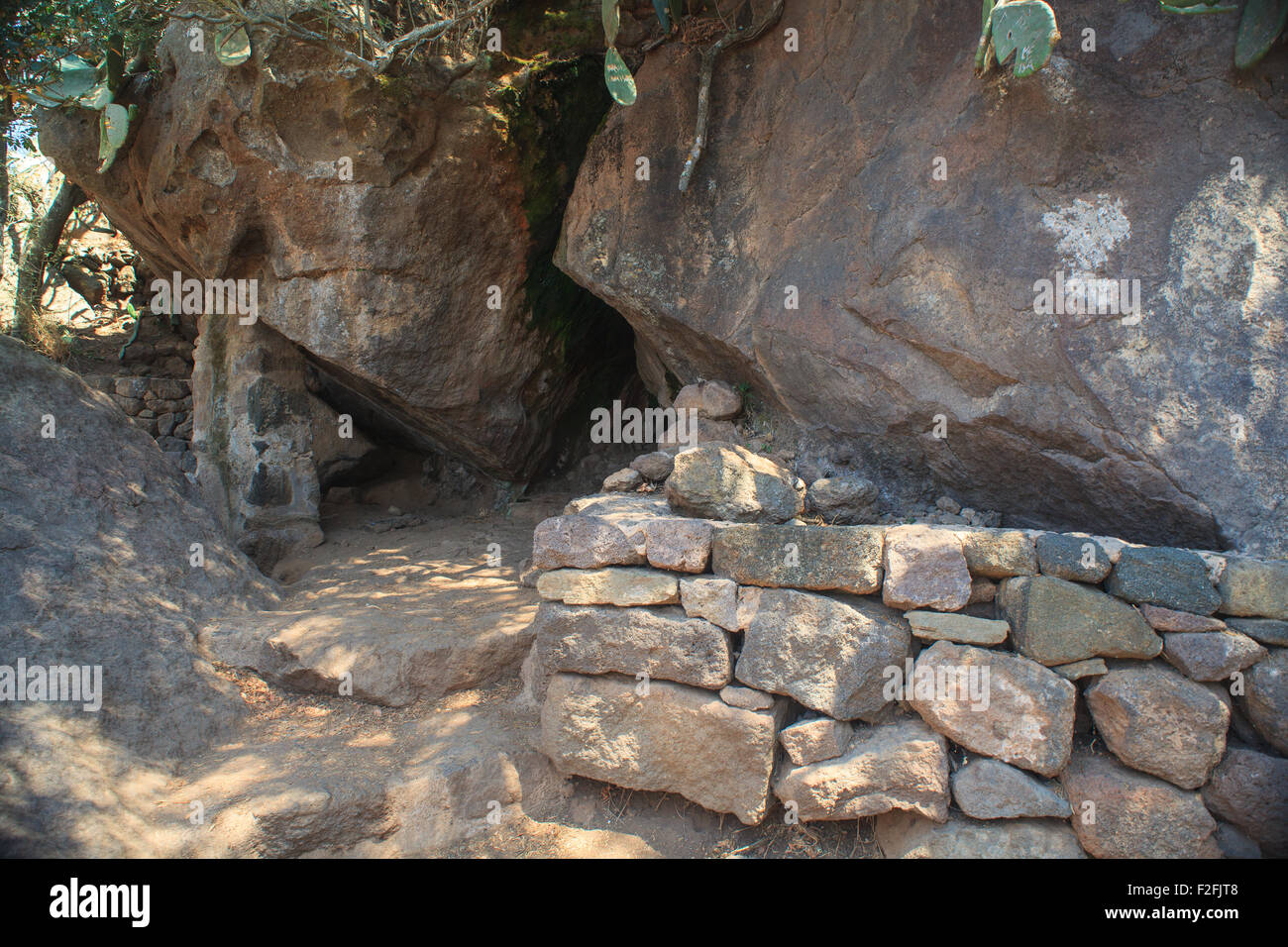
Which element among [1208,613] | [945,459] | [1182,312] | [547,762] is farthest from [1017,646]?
[547,762]

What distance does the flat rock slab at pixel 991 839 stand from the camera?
2662 mm

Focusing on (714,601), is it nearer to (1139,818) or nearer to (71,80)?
(1139,818)

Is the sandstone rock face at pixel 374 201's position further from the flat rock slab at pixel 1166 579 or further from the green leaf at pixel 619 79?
the flat rock slab at pixel 1166 579

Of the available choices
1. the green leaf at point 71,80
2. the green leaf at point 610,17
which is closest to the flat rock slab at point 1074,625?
the green leaf at point 610,17

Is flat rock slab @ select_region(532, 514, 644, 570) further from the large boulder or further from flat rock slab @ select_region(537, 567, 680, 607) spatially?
the large boulder

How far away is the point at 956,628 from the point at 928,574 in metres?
0.21

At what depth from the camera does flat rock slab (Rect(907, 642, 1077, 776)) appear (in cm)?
267

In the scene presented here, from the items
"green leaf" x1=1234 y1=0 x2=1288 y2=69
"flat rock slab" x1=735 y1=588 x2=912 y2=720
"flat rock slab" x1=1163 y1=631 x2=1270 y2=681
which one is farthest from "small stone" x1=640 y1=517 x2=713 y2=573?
"green leaf" x1=1234 y1=0 x2=1288 y2=69

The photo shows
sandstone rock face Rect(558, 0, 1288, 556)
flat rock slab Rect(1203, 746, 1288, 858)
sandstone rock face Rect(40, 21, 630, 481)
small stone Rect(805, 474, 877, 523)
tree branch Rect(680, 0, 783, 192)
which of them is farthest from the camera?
sandstone rock face Rect(40, 21, 630, 481)

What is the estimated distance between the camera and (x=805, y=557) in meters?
2.92

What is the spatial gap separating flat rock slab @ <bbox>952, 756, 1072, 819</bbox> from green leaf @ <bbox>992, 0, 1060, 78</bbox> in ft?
8.16

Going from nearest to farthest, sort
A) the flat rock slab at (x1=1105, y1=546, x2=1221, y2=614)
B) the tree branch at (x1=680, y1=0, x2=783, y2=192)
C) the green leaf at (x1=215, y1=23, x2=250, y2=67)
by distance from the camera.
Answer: the flat rock slab at (x1=1105, y1=546, x2=1221, y2=614), the tree branch at (x1=680, y1=0, x2=783, y2=192), the green leaf at (x1=215, y1=23, x2=250, y2=67)

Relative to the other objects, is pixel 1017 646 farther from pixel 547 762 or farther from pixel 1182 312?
pixel 547 762
